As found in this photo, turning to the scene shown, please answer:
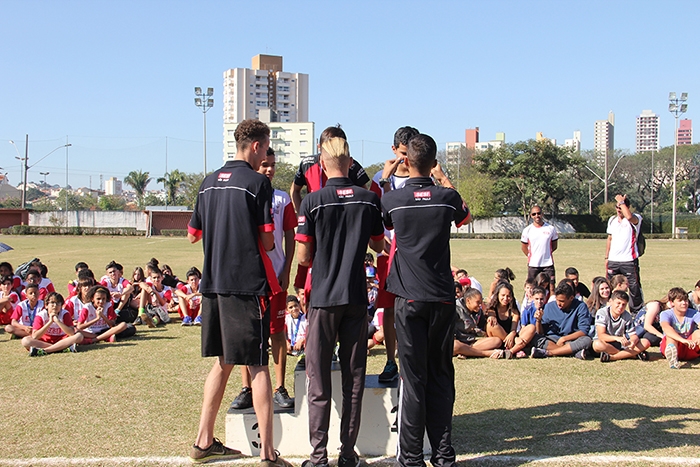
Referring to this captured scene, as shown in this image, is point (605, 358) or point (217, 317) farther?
point (605, 358)

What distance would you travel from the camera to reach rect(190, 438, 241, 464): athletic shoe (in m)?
Answer: 4.56

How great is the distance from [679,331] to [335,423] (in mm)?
5719

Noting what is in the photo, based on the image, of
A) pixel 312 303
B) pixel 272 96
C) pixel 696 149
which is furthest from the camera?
pixel 272 96

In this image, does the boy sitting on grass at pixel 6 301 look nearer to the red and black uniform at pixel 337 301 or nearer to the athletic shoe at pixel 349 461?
the red and black uniform at pixel 337 301

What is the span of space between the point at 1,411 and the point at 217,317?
9.85 feet

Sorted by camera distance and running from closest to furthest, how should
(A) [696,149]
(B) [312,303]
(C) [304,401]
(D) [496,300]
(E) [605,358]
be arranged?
(B) [312,303], (C) [304,401], (E) [605,358], (D) [496,300], (A) [696,149]

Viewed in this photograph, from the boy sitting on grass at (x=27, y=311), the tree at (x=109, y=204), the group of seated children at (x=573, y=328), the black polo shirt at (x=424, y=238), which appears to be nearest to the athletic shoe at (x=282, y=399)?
the black polo shirt at (x=424, y=238)

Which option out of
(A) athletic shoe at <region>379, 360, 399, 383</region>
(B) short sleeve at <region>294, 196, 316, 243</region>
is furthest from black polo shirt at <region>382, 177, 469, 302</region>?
(A) athletic shoe at <region>379, 360, 399, 383</region>

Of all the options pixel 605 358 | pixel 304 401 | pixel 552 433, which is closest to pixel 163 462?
pixel 304 401

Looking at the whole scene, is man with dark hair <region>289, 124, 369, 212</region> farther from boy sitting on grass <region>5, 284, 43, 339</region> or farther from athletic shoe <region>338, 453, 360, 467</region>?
boy sitting on grass <region>5, 284, 43, 339</region>

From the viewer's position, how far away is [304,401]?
4898mm

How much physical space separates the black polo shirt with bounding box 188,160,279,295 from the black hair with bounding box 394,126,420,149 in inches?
51.7

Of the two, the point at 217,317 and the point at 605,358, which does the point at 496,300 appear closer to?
the point at 605,358

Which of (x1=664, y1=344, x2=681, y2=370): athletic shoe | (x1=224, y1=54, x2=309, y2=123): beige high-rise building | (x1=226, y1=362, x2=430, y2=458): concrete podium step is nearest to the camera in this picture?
(x1=226, y1=362, x2=430, y2=458): concrete podium step
